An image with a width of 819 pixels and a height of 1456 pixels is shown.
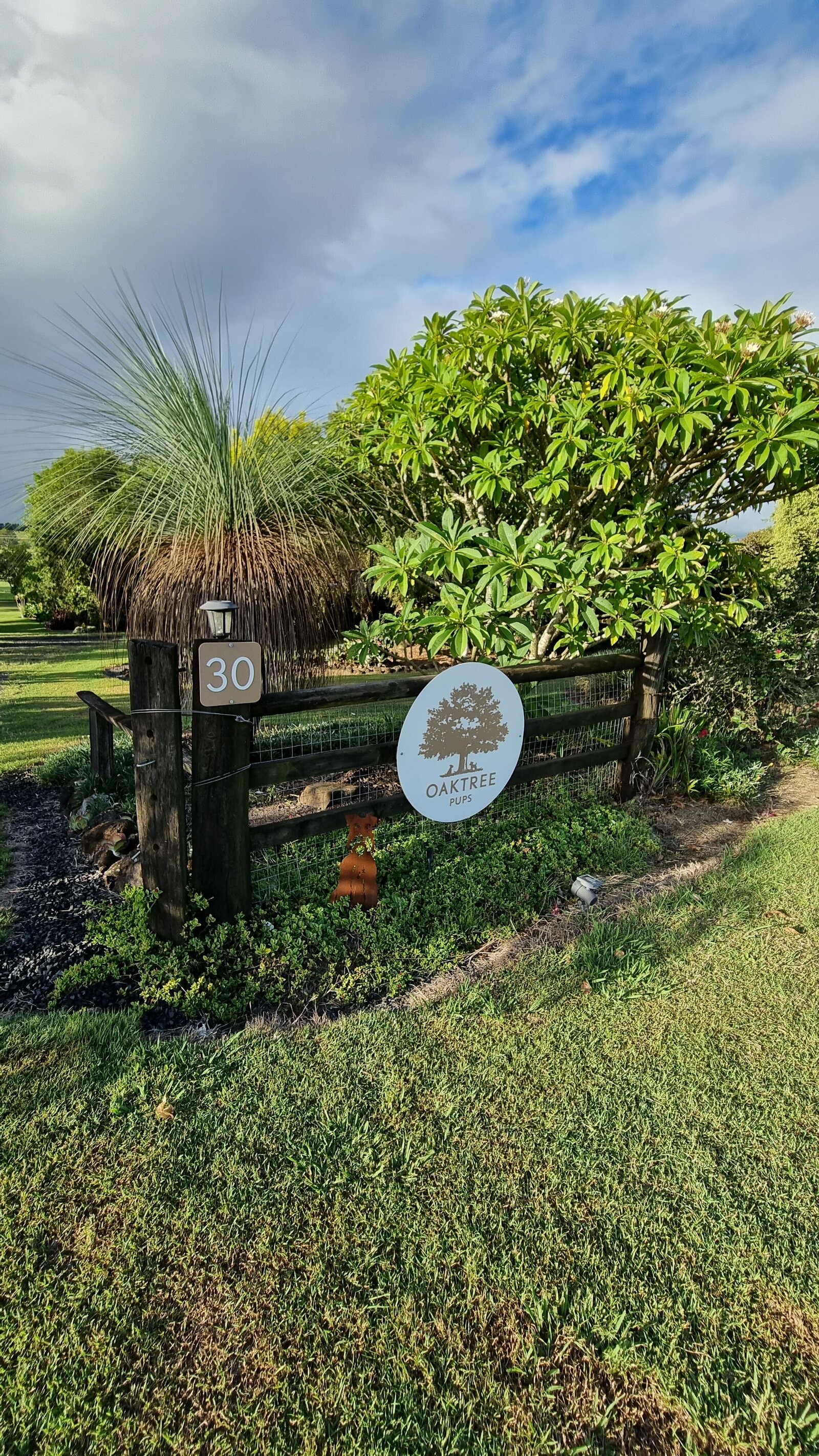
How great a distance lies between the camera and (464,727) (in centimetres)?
357

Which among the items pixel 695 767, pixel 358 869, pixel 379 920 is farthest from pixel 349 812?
pixel 695 767

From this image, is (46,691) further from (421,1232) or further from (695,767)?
(421,1232)

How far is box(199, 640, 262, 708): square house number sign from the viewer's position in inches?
106

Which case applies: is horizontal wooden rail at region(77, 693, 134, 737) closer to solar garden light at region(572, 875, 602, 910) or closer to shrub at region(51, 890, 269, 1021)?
shrub at region(51, 890, 269, 1021)

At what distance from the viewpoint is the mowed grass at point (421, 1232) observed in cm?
145

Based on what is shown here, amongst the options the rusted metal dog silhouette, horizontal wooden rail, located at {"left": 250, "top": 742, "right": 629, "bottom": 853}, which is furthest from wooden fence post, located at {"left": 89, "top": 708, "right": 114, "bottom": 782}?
the rusted metal dog silhouette

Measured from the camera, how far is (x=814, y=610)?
262 inches

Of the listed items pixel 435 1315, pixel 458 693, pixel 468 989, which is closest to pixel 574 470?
pixel 458 693

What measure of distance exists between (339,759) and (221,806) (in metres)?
0.64

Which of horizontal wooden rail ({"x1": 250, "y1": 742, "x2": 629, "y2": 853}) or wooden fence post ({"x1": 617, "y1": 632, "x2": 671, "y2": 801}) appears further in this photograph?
wooden fence post ({"x1": 617, "y1": 632, "x2": 671, "y2": 801})

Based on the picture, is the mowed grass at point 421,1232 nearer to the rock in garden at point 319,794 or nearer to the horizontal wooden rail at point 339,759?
the horizontal wooden rail at point 339,759

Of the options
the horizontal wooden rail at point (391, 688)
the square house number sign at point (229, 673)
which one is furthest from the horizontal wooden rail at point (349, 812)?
the square house number sign at point (229, 673)

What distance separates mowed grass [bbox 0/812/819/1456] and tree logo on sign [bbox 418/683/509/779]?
3.90 ft

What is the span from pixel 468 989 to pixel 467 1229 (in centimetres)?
108
